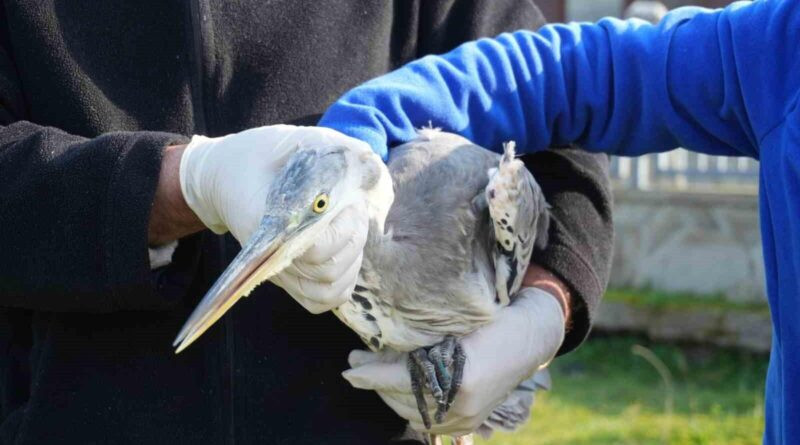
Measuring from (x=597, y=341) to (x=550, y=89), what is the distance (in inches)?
204

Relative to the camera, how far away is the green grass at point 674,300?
693cm

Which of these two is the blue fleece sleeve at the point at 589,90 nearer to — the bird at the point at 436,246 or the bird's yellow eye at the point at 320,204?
the bird at the point at 436,246

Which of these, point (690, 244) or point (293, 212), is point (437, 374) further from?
point (690, 244)

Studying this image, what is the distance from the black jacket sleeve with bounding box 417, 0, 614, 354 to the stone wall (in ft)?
15.2

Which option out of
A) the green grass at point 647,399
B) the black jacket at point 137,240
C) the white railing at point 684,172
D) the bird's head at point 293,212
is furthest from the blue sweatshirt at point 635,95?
the white railing at point 684,172

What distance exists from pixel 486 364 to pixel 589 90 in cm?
65

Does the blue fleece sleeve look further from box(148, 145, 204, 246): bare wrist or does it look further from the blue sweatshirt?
box(148, 145, 204, 246): bare wrist

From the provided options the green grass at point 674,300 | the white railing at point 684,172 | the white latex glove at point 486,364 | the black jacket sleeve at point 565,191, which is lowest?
the green grass at point 674,300

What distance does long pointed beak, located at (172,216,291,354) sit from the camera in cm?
192

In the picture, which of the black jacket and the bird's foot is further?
the bird's foot

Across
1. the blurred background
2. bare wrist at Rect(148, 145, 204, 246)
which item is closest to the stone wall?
the blurred background

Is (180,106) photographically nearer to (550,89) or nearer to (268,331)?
(268,331)

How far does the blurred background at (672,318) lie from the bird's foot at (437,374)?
3.07m

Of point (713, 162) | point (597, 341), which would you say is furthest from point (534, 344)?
point (713, 162)
